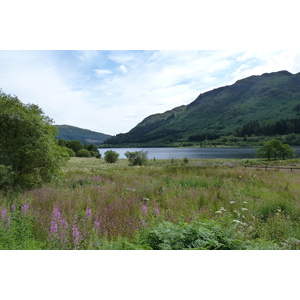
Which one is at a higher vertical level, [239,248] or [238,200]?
[239,248]

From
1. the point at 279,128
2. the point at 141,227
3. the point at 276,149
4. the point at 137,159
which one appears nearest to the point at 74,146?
the point at 137,159

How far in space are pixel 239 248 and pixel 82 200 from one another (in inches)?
202

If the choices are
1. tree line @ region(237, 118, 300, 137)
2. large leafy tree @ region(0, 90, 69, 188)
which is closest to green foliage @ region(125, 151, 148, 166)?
large leafy tree @ region(0, 90, 69, 188)

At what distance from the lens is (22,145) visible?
28.3ft

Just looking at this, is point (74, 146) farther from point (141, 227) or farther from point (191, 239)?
point (191, 239)

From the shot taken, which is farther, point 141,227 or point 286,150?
point 286,150

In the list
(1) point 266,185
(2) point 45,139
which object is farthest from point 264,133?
(2) point 45,139

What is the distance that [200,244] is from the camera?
3.15 metres

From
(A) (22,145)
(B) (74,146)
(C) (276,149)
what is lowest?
(C) (276,149)

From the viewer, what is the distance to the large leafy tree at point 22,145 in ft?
28.0

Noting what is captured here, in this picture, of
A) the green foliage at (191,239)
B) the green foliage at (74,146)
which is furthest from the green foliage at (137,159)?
the green foliage at (74,146)

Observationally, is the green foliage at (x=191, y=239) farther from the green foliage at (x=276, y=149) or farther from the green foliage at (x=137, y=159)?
the green foliage at (x=276, y=149)

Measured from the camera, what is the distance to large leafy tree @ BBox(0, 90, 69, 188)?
336 inches
